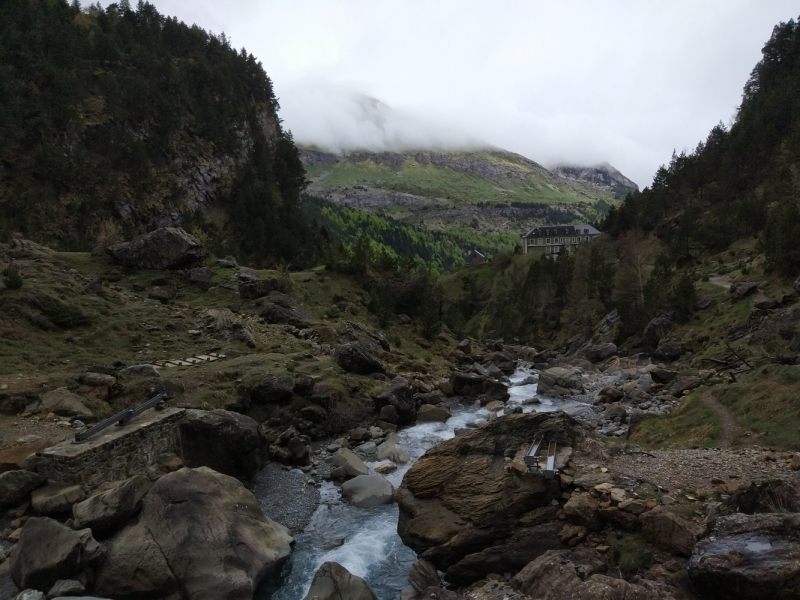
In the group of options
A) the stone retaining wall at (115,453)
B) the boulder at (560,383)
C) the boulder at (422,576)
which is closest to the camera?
the boulder at (422,576)

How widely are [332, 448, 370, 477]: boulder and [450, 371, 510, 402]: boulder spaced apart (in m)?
16.4

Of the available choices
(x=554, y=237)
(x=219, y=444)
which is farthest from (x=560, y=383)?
(x=554, y=237)

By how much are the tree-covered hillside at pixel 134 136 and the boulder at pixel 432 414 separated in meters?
39.2

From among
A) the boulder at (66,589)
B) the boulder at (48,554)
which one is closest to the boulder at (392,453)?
the boulder at (48,554)

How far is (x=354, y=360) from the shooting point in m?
33.5

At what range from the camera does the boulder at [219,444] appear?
64.2 feet

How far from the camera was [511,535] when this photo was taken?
13.5m

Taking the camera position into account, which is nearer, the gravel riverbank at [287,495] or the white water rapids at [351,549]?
the white water rapids at [351,549]

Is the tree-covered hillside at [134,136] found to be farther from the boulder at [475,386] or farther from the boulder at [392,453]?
the boulder at [392,453]

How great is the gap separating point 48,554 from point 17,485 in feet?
13.0

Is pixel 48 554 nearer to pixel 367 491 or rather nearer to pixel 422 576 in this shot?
pixel 422 576

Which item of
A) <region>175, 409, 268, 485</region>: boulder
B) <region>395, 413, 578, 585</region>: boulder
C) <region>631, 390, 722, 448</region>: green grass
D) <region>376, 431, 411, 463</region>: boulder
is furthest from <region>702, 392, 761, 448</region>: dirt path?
<region>175, 409, 268, 485</region>: boulder

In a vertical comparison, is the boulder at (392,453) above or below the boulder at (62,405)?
below

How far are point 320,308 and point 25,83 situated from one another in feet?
159
